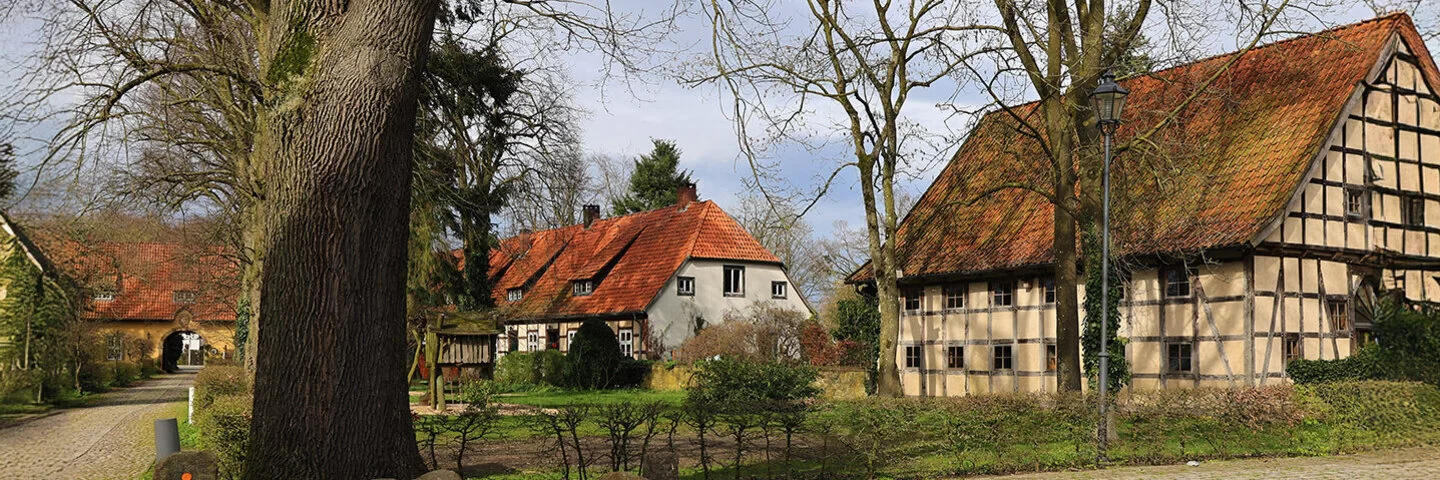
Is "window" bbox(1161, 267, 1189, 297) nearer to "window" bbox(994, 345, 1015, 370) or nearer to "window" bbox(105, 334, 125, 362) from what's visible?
"window" bbox(994, 345, 1015, 370)

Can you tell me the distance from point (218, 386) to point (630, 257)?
88.7ft

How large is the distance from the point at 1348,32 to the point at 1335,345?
6.51m

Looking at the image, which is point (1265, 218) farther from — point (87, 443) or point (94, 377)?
point (94, 377)

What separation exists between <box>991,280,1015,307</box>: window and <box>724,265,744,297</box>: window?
17597 mm

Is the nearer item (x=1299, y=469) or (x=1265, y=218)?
(x=1299, y=469)

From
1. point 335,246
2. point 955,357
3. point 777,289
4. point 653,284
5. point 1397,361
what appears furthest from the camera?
point 777,289

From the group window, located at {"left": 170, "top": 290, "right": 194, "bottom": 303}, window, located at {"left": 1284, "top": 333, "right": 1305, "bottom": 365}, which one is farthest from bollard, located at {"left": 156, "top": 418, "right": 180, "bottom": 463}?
window, located at {"left": 170, "top": 290, "right": 194, "bottom": 303}

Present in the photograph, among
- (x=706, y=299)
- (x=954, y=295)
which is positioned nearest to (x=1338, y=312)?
(x=954, y=295)

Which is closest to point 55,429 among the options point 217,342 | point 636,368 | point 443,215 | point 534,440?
point 443,215

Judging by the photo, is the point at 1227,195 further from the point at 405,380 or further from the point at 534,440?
the point at 405,380

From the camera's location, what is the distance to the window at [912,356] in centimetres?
3012

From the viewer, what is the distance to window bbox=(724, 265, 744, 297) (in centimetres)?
4444

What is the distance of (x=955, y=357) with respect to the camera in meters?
29.0

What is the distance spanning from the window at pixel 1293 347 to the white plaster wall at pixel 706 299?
2262 cm
